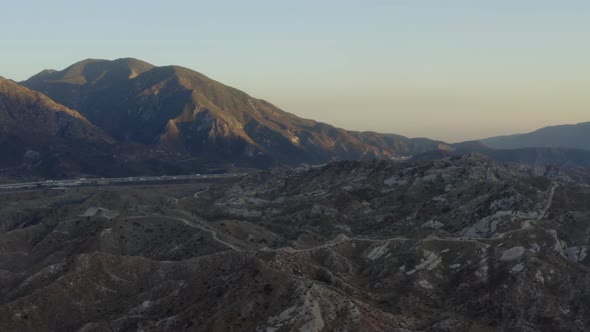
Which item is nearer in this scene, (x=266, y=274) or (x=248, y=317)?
(x=248, y=317)

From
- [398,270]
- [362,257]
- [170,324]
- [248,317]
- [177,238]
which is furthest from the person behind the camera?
[177,238]

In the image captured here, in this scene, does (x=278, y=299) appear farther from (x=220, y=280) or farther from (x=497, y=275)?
(x=497, y=275)

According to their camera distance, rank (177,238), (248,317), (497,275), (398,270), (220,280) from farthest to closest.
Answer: (177,238) → (398,270) → (497,275) → (220,280) → (248,317)

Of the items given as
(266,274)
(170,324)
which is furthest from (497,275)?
(170,324)

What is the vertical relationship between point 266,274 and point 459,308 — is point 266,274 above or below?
above

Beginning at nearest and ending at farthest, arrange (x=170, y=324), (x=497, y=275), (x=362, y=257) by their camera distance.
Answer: (x=170, y=324) → (x=497, y=275) → (x=362, y=257)

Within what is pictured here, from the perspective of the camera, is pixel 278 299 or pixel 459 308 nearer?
pixel 278 299

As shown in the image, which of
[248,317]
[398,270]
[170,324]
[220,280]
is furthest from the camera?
[398,270]

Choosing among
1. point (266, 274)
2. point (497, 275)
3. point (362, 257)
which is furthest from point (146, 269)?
point (497, 275)

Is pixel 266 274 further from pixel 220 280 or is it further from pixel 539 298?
pixel 539 298
